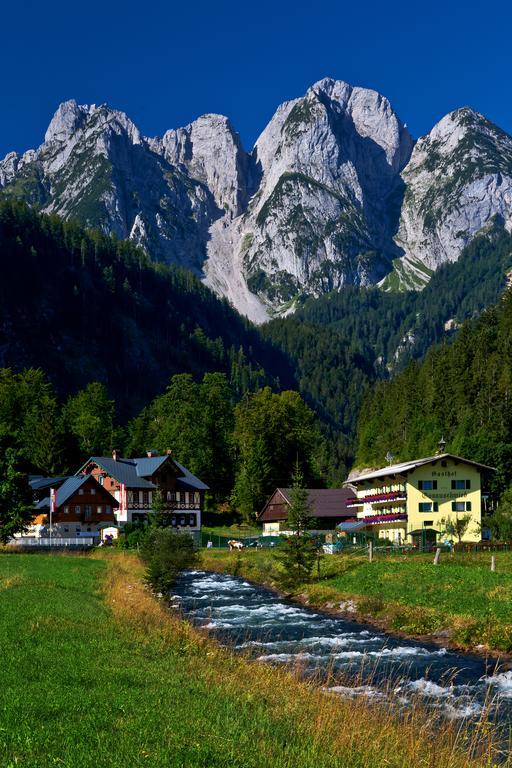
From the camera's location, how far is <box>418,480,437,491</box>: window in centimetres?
8794

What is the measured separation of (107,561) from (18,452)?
56.5 feet

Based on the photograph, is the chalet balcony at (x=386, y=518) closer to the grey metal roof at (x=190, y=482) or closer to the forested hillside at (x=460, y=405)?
the forested hillside at (x=460, y=405)

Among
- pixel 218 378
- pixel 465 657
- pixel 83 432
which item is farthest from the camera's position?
pixel 218 378

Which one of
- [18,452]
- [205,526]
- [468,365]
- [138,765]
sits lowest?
[205,526]

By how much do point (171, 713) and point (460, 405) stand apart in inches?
4339

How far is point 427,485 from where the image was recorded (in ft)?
289

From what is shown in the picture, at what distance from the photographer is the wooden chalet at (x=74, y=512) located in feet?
354

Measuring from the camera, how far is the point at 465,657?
32250 millimetres

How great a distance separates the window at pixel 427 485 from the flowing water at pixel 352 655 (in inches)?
1516

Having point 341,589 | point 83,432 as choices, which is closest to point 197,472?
point 83,432

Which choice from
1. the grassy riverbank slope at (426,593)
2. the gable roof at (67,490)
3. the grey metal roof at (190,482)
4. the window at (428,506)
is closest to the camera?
the grassy riverbank slope at (426,593)

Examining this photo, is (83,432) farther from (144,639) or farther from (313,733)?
(313,733)

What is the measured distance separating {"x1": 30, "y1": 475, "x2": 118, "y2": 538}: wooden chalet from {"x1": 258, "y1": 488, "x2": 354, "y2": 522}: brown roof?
23.8 metres

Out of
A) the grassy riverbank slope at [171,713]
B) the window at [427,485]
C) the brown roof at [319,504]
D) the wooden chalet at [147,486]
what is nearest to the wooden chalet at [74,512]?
the wooden chalet at [147,486]
